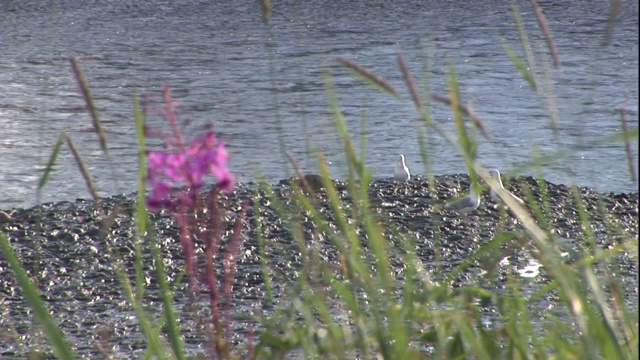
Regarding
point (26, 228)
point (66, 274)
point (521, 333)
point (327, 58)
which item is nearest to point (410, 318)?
point (521, 333)

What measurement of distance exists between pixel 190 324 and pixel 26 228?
1.23 metres

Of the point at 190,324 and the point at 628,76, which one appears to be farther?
the point at 628,76

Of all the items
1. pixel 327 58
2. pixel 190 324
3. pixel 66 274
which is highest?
pixel 327 58

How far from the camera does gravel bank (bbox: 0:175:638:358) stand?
274 centimetres

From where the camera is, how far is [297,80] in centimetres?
638

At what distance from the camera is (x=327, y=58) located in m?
6.89

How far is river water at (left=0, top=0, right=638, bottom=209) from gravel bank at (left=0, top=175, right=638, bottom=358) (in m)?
0.18

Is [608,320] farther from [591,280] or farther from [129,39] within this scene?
[129,39]

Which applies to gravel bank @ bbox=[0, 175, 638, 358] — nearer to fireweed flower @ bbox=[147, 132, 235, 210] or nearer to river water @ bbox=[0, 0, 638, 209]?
river water @ bbox=[0, 0, 638, 209]

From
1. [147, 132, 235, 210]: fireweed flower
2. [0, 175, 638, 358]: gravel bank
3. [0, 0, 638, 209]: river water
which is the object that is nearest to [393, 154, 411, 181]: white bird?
[0, 175, 638, 358]: gravel bank

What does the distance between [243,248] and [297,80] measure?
3.08 meters

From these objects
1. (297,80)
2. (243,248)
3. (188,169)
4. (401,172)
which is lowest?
(188,169)

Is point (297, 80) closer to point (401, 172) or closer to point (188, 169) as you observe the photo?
point (401, 172)

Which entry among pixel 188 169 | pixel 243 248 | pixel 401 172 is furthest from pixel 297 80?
pixel 188 169
